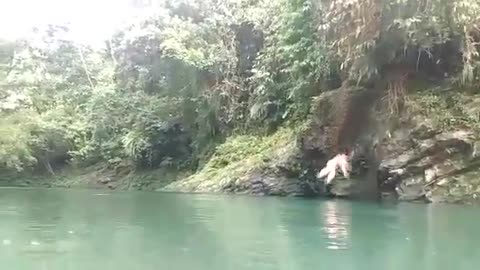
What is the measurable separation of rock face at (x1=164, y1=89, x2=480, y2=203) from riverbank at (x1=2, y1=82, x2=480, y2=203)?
0.02 meters

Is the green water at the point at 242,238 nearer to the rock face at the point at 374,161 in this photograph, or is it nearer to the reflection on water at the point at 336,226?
the reflection on water at the point at 336,226

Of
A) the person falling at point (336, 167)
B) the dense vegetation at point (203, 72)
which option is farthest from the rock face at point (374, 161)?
the dense vegetation at point (203, 72)

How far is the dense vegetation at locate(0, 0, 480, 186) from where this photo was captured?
1328cm

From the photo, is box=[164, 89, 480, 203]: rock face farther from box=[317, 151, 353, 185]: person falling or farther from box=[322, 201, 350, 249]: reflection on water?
box=[322, 201, 350, 249]: reflection on water

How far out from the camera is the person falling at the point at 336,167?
13922mm

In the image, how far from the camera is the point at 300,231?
7.55m

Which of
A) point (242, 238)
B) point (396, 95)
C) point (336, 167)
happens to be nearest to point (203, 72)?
point (336, 167)

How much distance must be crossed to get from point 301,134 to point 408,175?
10.8 ft

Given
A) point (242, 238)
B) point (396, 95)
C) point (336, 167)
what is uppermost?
point (396, 95)

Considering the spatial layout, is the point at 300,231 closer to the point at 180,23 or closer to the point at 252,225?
the point at 252,225

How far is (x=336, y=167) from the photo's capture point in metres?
14.0

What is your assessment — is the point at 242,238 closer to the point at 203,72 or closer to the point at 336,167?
the point at 336,167

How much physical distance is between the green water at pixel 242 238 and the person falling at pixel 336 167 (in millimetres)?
2881

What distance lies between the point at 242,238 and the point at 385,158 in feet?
23.2
